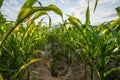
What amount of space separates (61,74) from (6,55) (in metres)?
0.84

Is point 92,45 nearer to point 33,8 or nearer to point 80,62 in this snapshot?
point 33,8

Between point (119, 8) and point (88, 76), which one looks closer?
point (119, 8)

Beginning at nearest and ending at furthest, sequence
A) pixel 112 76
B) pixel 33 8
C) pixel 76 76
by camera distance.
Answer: pixel 33 8 < pixel 112 76 < pixel 76 76

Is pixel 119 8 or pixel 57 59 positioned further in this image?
pixel 57 59

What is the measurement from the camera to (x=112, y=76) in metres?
2.03

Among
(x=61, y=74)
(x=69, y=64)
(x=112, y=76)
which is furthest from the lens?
(x=69, y=64)

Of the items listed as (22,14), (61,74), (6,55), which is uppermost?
(22,14)

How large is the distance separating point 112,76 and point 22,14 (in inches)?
60.3

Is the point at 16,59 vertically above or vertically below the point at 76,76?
above

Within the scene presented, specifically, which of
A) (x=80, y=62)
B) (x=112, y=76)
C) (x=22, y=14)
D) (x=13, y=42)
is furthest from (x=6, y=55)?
(x=22, y=14)

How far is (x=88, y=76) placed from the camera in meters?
2.14

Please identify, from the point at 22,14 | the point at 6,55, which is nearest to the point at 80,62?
the point at 6,55

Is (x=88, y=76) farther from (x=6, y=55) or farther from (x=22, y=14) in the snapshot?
(x=22, y=14)

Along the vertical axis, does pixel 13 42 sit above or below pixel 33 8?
below
